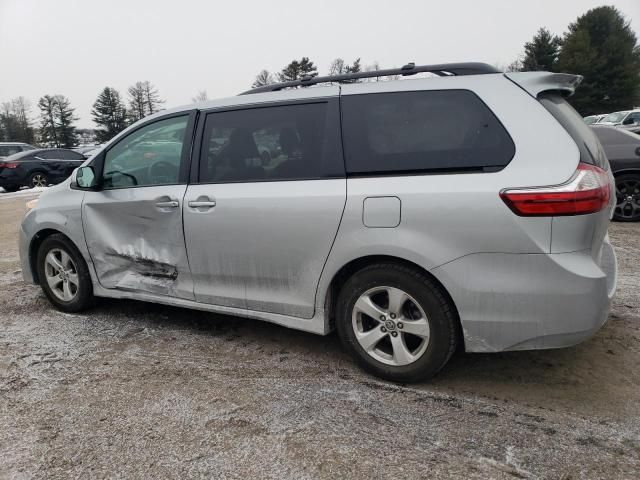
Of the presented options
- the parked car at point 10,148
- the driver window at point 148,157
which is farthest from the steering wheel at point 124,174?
the parked car at point 10,148

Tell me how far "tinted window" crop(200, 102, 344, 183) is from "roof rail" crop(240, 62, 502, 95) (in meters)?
0.29

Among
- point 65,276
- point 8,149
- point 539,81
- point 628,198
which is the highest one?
point 8,149

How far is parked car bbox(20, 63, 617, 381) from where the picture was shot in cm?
246

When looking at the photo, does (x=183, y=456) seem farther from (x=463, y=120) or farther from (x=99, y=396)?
(x=463, y=120)

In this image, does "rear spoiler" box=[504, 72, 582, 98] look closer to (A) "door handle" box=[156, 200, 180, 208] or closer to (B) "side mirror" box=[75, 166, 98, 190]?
(A) "door handle" box=[156, 200, 180, 208]

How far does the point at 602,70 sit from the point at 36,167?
4812cm

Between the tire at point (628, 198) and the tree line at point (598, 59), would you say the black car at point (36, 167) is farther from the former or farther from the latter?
the tree line at point (598, 59)

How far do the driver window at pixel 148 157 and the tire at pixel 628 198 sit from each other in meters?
6.64

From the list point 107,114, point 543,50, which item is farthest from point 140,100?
point 543,50

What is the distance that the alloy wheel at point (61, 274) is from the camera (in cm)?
421

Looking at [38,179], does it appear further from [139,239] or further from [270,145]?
[270,145]

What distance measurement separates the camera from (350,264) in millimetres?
2930

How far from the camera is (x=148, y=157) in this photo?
12.5 ft

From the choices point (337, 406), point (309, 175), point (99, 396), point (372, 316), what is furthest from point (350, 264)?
point (99, 396)
